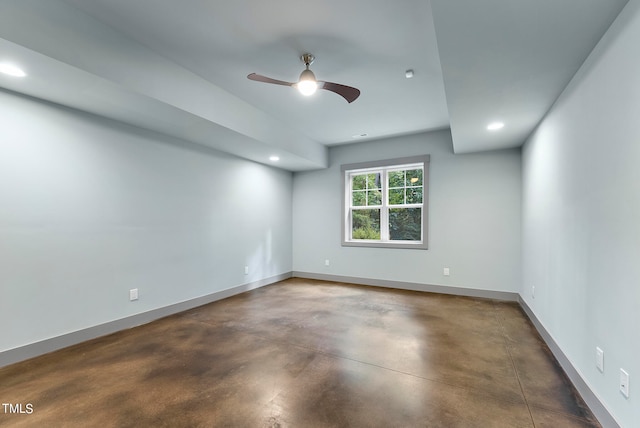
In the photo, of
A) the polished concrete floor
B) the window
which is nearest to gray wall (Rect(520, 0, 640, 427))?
the polished concrete floor

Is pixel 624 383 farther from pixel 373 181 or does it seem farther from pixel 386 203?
pixel 373 181

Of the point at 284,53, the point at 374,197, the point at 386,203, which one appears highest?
the point at 284,53

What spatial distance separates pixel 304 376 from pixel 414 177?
13.5ft

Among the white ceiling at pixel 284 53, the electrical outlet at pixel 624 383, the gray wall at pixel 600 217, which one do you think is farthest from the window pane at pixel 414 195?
the electrical outlet at pixel 624 383

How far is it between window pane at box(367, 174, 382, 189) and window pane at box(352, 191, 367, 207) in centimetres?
20

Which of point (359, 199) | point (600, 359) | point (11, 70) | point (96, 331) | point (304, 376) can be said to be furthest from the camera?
point (359, 199)

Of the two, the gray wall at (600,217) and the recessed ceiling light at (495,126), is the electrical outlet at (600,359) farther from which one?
the recessed ceiling light at (495,126)

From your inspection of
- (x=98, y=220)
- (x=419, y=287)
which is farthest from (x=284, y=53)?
(x=419, y=287)

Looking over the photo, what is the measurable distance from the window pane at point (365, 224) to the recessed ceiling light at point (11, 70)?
492 cm

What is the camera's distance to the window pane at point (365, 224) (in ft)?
18.5

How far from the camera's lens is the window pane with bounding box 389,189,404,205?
5.38 meters

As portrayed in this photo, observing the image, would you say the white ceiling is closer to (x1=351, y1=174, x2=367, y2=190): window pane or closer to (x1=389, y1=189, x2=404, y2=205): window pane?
(x1=389, y1=189, x2=404, y2=205): window pane

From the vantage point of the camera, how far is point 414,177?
528cm

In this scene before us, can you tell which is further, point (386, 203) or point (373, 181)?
point (373, 181)
